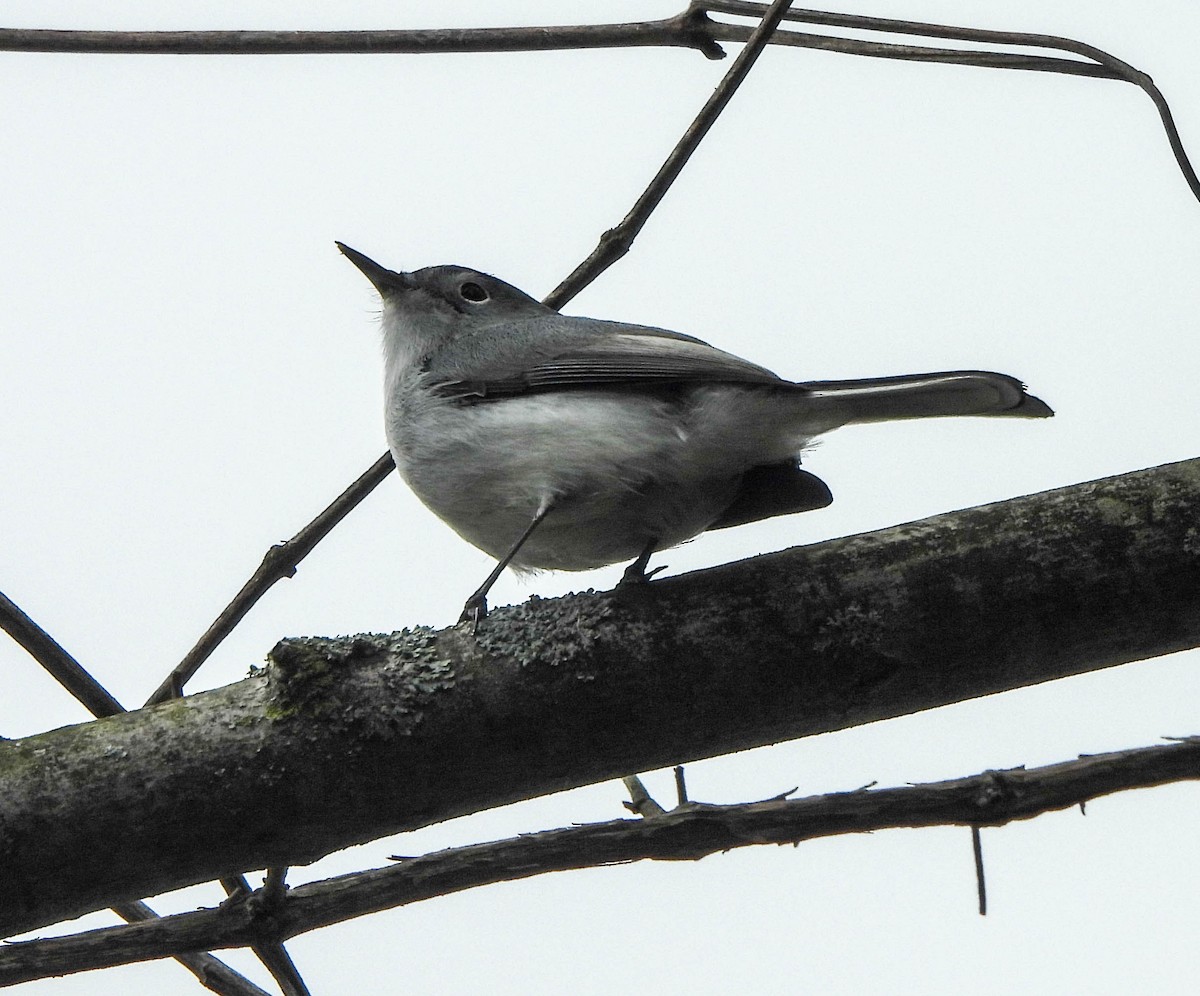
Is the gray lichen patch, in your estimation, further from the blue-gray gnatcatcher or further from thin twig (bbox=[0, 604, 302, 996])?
Result: the blue-gray gnatcatcher

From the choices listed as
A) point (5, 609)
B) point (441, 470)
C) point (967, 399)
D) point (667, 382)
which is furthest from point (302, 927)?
point (967, 399)

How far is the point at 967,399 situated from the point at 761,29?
0.86 m

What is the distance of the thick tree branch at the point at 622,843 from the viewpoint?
1.73 metres

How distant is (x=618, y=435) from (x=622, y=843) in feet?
3.86

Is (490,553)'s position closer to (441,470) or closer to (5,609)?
(441,470)

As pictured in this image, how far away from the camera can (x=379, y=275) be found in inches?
152

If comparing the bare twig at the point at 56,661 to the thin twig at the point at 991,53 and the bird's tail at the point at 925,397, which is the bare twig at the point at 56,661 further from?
the thin twig at the point at 991,53

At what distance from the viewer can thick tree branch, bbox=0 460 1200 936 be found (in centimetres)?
197

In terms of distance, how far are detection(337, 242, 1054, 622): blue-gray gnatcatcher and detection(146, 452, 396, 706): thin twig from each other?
34 cm

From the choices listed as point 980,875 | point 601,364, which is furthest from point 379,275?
point 980,875

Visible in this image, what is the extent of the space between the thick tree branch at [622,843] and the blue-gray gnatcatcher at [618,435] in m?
0.84

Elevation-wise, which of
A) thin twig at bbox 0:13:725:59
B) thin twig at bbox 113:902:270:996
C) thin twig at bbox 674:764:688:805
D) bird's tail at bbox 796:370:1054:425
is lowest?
thin twig at bbox 113:902:270:996

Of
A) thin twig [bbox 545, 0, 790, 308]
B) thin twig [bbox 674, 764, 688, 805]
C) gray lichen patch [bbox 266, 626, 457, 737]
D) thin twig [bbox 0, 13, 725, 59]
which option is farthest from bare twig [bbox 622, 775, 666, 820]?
thin twig [bbox 0, 13, 725, 59]

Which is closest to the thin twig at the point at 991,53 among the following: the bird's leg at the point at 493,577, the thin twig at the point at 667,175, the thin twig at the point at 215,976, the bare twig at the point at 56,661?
the thin twig at the point at 667,175
